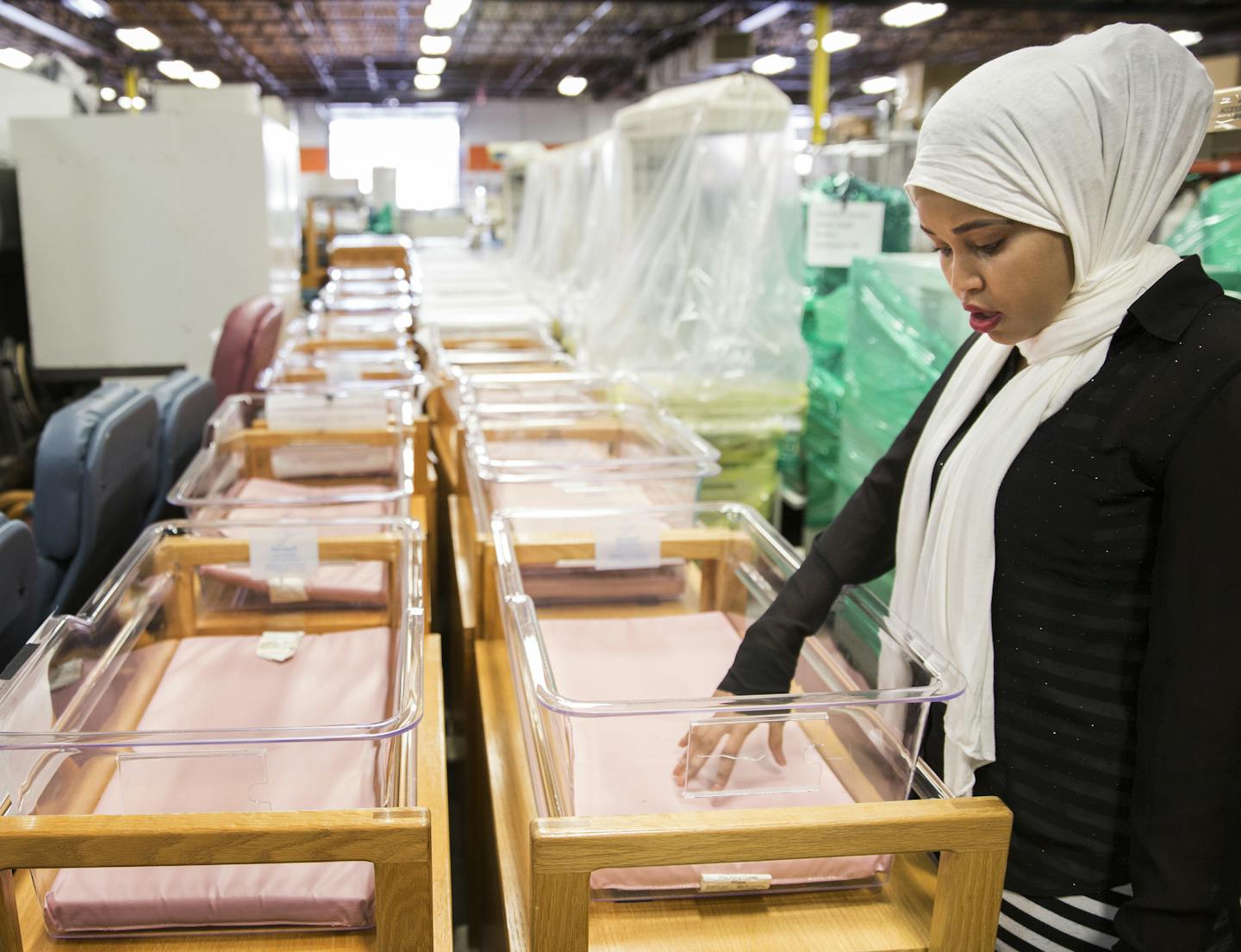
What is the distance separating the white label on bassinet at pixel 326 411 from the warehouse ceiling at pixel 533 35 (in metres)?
7.92

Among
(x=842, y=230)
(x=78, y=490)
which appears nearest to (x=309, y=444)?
(x=78, y=490)

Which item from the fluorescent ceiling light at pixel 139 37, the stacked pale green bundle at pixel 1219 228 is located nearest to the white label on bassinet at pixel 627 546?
the stacked pale green bundle at pixel 1219 228

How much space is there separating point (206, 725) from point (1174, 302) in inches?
47.9

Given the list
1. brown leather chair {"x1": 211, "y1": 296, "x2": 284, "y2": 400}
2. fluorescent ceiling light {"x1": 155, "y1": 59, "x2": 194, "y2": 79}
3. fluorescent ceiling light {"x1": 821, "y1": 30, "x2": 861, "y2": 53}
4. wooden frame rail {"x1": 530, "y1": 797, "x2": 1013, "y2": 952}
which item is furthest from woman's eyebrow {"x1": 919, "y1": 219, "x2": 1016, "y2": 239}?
fluorescent ceiling light {"x1": 155, "y1": 59, "x2": 194, "y2": 79}

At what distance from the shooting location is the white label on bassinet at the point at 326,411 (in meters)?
2.73

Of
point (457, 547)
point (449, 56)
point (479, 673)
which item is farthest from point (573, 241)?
point (449, 56)

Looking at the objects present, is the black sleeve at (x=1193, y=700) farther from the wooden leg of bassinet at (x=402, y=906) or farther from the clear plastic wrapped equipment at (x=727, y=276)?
the clear plastic wrapped equipment at (x=727, y=276)

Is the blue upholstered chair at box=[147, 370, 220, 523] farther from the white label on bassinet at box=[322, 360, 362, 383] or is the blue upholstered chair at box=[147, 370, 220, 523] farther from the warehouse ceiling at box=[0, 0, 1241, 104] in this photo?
the warehouse ceiling at box=[0, 0, 1241, 104]

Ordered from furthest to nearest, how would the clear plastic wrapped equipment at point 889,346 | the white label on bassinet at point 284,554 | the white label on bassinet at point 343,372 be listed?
1. the white label on bassinet at point 343,372
2. the clear plastic wrapped equipment at point 889,346
3. the white label on bassinet at point 284,554

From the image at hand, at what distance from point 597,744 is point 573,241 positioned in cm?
453

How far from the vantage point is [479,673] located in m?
1.68

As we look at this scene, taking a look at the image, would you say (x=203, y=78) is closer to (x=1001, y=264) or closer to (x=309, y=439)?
(x=309, y=439)

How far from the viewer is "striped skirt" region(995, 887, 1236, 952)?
1.03 meters

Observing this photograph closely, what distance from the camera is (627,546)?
1.74m
